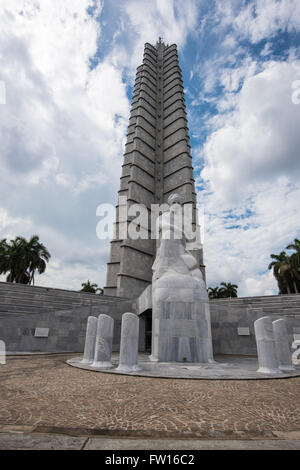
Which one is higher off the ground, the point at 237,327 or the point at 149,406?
the point at 237,327

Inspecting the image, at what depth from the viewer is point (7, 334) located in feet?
36.8

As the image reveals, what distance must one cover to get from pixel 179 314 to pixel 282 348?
3.75m

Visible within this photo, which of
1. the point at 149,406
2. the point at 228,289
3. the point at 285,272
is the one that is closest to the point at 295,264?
the point at 285,272

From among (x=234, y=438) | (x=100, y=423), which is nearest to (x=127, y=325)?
(x=100, y=423)

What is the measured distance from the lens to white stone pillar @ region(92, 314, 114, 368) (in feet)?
24.6

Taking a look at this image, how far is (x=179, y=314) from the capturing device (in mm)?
8891

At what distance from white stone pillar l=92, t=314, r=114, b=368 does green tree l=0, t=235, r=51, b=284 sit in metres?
29.0

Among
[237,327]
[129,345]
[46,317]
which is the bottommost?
[129,345]

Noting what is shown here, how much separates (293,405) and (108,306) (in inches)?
489

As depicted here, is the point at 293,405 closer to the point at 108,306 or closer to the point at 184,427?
the point at 184,427

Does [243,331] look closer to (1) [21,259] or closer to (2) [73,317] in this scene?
(2) [73,317]

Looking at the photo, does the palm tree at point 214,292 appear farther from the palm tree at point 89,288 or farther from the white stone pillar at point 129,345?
the white stone pillar at point 129,345

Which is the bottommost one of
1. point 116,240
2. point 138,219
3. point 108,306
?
point 108,306

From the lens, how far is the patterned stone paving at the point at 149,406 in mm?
2797
